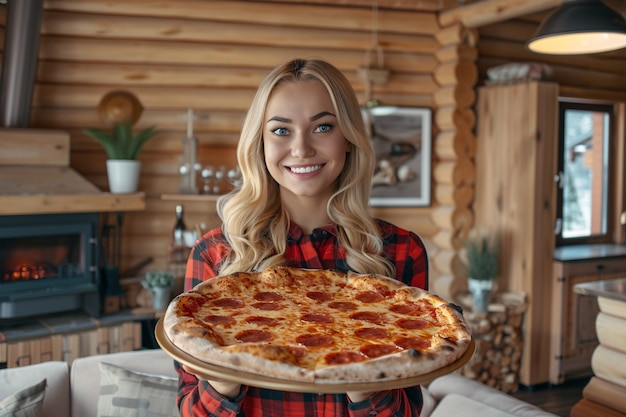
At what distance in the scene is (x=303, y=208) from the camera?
6.09 ft

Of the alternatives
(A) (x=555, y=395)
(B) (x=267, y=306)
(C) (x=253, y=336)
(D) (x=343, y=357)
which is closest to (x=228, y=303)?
(B) (x=267, y=306)

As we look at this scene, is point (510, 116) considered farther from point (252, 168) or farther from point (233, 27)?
point (252, 168)

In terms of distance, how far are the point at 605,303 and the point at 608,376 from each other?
0.42 metres

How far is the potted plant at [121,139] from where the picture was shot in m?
4.38

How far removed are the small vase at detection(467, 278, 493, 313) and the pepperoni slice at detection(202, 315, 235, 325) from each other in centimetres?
368

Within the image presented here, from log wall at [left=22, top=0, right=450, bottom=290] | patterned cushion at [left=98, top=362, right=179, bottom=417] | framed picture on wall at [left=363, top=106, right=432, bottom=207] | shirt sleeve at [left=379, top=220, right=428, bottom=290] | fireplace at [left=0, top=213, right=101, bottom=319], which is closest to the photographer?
shirt sleeve at [left=379, top=220, right=428, bottom=290]

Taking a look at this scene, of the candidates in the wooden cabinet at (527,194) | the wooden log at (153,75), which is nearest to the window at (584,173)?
the wooden cabinet at (527,194)

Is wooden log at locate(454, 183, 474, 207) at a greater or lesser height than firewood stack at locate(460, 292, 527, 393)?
greater

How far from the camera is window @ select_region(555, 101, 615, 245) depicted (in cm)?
568

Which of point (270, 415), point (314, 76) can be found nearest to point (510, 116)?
point (314, 76)

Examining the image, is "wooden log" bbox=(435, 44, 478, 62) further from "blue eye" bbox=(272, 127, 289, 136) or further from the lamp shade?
"blue eye" bbox=(272, 127, 289, 136)

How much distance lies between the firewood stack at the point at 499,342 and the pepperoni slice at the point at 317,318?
11.4 ft

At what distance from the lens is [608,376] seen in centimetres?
366

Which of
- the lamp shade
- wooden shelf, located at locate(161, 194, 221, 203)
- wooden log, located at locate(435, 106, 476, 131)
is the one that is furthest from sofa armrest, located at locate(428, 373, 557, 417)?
wooden log, located at locate(435, 106, 476, 131)
